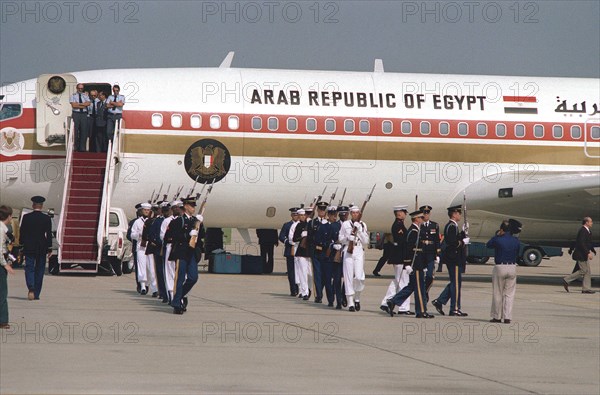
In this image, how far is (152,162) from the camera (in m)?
27.4

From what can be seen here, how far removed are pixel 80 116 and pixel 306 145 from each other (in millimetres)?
5553

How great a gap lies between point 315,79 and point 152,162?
15.1ft

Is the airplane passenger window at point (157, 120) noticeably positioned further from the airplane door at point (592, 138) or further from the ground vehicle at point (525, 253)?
the ground vehicle at point (525, 253)

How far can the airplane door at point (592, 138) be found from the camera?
29188 millimetres

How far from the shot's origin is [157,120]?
2734 centimetres

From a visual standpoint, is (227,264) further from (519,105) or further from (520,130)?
(519,105)

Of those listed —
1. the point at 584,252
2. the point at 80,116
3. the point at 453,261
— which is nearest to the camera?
the point at 453,261

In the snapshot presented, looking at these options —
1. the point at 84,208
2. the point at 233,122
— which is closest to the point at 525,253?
the point at 233,122

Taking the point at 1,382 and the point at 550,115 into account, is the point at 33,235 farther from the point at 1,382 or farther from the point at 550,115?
the point at 550,115

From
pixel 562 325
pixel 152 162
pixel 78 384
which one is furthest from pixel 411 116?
pixel 78 384

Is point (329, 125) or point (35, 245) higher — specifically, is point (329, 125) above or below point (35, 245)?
above

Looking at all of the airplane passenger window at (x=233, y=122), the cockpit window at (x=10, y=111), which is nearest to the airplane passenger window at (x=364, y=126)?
the airplane passenger window at (x=233, y=122)

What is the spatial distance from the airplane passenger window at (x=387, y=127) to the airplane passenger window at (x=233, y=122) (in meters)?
3.63

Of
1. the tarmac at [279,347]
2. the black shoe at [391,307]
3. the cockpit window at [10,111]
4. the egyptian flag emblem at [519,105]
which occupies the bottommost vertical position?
the tarmac at [279,347]
